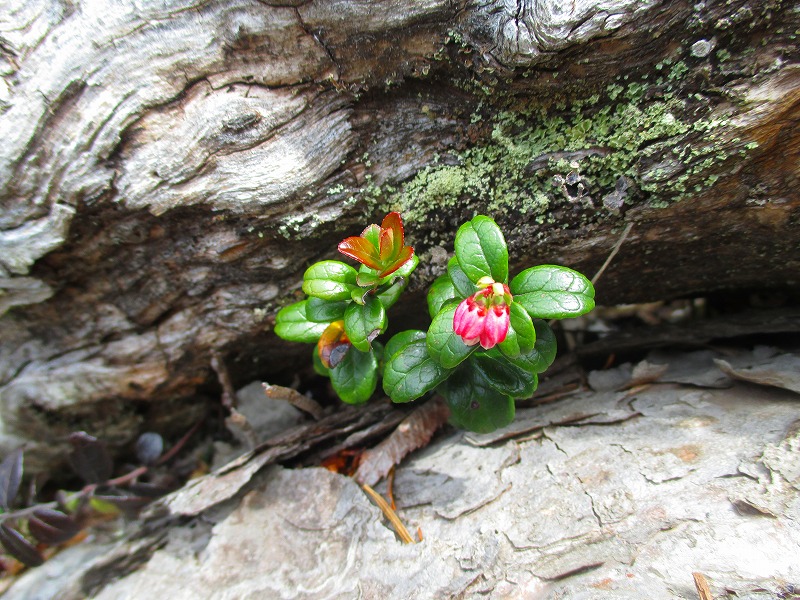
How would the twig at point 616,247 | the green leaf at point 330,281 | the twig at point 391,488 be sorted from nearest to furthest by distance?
the green leaf at point 330,281, the twig at point 616,247, the twig at point 391,488

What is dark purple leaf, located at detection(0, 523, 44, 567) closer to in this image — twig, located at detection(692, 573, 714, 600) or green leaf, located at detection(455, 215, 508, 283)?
green leaf, located at detection(455, 215, 508, 283)

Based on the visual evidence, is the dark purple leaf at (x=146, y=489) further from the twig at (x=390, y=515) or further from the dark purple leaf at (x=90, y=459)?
the twig at (x=390, y=515)

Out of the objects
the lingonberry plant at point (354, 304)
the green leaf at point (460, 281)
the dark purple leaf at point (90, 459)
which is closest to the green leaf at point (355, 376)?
the lingonberry plant at point (354, 304)

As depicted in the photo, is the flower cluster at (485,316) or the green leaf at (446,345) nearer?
the flower cluster at (485,316)

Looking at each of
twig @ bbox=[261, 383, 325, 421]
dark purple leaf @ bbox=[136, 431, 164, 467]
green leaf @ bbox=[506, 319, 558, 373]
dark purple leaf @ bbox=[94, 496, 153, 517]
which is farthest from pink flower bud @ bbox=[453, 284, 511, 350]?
dark purple leaf @ bbox=[136, 431, 164, 467]

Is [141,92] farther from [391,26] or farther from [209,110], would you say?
[391,26]

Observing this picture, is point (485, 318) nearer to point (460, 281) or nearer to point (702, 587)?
point (460, 281)
